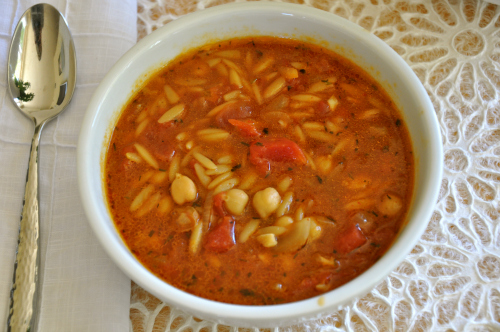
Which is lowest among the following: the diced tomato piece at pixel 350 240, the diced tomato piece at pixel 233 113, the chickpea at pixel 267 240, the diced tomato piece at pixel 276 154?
the chickpea at pixel 267 240

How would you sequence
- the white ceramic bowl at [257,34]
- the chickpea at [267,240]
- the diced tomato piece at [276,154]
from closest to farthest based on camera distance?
1. the white ceramic bowl at [257,34]
2. the chickpea at [267,240]
3. the diced tomato piece at [276,154]

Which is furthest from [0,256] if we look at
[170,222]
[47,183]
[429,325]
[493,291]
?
[493,291]

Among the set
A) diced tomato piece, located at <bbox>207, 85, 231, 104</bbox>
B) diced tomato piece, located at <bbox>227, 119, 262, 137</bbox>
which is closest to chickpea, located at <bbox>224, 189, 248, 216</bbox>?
diced tomato piece, located at <bbox>227, 119, 262, 137</bbox>

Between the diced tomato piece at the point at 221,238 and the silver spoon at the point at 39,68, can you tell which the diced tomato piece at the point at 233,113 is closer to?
the diced tomato piece at the point at 221,238

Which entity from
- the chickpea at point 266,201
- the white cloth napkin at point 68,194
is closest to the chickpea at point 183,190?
the chickpea at point 266,201

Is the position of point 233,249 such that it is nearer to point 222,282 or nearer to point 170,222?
point 222,282

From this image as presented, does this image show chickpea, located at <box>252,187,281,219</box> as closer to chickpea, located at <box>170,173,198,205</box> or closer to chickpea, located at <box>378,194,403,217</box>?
chickpea, located at <box>170,173,198,205</box>
